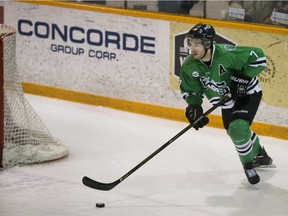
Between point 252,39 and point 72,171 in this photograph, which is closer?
point 72,171

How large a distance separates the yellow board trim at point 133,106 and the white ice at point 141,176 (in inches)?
2.4

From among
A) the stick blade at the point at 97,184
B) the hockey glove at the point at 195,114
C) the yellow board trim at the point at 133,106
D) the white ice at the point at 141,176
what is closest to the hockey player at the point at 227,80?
the hockey glove at the point at 195,114

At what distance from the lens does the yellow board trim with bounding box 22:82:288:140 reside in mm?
6086

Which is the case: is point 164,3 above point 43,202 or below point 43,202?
above

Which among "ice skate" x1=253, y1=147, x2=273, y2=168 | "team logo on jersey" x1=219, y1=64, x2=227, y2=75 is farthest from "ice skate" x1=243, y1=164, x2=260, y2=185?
"team logo on jersey" x1=219, y1=64, x2=227, y2=75

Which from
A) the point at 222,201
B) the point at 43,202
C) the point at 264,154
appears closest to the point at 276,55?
the point at 264,154

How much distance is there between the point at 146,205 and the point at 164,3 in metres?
2.31

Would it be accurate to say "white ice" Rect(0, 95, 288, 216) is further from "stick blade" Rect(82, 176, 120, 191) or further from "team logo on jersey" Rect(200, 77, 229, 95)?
"team logo on jersey" Rect(200, 77, 229, 95)

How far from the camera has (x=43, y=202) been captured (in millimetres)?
4785

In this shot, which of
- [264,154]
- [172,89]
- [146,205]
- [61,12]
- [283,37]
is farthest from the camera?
[61,12]

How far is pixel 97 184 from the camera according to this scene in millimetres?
4820

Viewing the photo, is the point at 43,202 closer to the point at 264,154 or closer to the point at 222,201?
the point at 222,201

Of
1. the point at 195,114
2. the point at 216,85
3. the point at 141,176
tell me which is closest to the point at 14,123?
the point at 141,176

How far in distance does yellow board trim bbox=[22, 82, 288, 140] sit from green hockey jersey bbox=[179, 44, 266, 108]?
3.76ft
